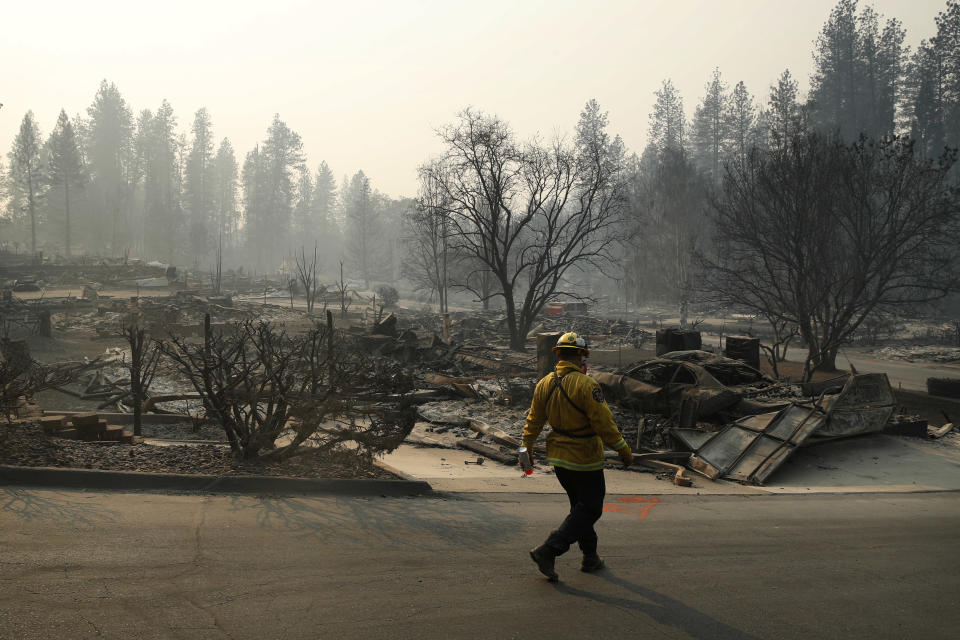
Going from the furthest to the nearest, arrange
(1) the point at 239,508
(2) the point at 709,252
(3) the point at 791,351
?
(2) the point at 709,252
(3) the point at 791,351
(1) the point at 239,508

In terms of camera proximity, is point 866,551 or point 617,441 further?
point 866,551

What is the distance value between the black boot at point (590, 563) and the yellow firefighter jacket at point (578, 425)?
0.73m

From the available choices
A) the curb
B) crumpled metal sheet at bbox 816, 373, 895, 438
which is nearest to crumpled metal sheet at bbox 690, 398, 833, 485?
crumpled metal sheet at bbox 816, 373, 895, 438

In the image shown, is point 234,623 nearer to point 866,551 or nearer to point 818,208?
point 866,551

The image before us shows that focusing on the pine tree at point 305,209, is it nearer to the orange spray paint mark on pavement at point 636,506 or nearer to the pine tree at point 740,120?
the pine tree at point 740,120

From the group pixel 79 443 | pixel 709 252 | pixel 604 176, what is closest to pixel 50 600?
pixel 79 443

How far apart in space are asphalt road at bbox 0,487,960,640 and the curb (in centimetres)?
25

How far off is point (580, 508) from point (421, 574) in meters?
1.27

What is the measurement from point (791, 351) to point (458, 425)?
30.2m

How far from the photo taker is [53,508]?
5793 mm

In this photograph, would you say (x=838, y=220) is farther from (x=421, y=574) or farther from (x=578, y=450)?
(x=421, y=574)

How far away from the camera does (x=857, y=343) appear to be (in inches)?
1628

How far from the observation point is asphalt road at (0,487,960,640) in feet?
13.4

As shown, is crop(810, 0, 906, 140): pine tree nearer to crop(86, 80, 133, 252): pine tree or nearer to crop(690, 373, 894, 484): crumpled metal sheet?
crop(690, 373, 894, 484): crumpled metal sheet
